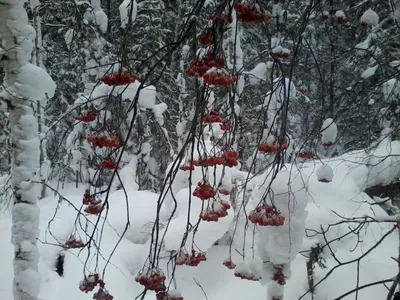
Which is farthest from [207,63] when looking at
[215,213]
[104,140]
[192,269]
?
[192,269]

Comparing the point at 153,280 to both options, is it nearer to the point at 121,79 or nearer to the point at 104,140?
the point at 104,140

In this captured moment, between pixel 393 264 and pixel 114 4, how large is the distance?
494 inches

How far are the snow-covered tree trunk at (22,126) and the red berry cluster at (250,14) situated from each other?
10.2ft

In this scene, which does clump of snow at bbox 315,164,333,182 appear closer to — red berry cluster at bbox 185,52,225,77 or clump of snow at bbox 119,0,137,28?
clump of snow at bbox 119,0,137,28

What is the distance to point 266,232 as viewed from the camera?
15.8 feet

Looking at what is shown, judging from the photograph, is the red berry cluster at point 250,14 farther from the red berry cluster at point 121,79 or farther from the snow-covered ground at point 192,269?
Result: the snow-covered ground at point 192,269

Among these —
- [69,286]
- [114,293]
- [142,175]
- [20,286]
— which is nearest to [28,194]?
[20,286]

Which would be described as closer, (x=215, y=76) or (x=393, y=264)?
(x=215, y=76)

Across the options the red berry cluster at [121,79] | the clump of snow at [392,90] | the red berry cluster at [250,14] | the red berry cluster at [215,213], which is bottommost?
the red berry cluster at [215,213]

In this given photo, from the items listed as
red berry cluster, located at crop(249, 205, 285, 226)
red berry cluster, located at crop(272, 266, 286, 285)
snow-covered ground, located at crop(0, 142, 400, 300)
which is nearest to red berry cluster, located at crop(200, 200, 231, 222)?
red berry cluster, located at crop(249, 205, 285, 226)

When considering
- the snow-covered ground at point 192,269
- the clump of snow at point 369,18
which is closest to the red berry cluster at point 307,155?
the clump of snow at point 369,18

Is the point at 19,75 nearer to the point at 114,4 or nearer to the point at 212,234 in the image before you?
the point at 212,234

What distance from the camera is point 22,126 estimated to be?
4402 mm

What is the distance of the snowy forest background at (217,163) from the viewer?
1.76 m
